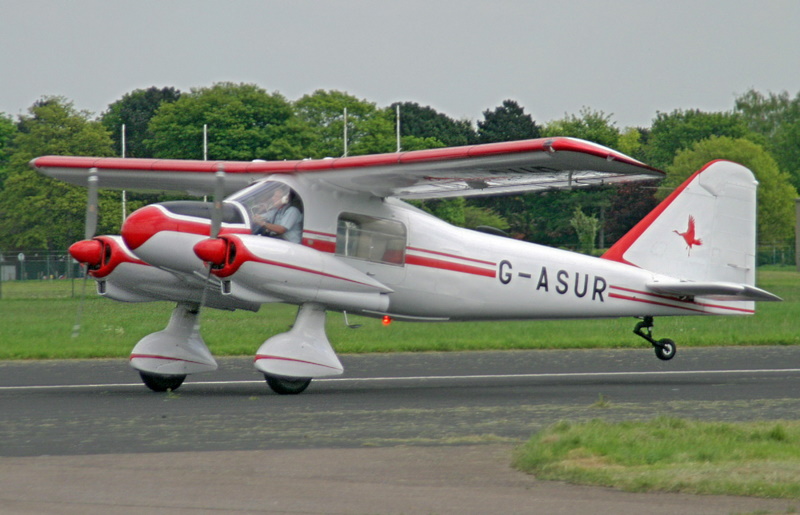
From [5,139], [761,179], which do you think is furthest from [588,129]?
[5,139]

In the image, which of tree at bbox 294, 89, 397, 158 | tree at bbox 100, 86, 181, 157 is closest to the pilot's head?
tree at bbox 294, 89, 397, 158

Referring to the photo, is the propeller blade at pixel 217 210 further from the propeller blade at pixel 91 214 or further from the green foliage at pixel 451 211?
the green foliage at pixel 451 211

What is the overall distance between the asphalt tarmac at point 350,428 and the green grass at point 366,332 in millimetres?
1774

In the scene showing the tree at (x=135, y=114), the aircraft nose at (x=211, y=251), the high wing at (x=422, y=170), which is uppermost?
the tree at (x=135, y=114)

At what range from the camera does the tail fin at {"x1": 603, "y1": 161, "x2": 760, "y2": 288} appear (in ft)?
50.4

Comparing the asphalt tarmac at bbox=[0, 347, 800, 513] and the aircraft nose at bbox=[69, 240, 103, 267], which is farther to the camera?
the aircraft nose at bbox=[69, 240, 103, 267]

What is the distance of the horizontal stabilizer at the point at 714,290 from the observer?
1414 cm

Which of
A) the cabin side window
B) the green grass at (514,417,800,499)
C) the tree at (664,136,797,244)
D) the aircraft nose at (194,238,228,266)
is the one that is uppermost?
the tree at (664,136,797,244)

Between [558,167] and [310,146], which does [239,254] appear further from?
[310,146]

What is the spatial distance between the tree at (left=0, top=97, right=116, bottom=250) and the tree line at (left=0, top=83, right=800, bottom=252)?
69mm

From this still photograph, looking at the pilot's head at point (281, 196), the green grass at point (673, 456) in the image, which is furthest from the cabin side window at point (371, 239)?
the green grass at point (673, 456)

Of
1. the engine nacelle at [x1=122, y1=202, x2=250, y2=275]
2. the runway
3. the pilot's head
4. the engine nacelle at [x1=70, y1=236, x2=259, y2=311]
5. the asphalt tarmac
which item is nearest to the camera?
the asphalt tarmac

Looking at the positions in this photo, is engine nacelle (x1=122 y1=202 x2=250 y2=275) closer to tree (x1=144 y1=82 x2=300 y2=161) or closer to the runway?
the runway

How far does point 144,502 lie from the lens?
6363 millimetres
